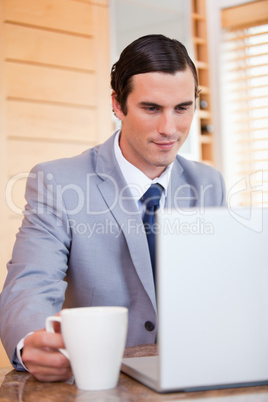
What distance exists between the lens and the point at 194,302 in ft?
2.51

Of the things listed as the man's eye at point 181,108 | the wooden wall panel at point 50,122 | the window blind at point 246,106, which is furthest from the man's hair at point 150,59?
the window blind at point 246,106

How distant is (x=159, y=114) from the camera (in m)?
1.68

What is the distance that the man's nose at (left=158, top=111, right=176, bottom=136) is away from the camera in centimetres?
167

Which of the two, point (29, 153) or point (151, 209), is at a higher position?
point (29, 153)

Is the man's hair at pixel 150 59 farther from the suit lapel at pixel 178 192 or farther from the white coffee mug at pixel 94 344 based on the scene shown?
the white coffee mug at pixel 94 344

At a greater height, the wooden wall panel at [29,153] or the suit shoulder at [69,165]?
the wooden wall panel at [29,153]

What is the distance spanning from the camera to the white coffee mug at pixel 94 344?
77 centimetres

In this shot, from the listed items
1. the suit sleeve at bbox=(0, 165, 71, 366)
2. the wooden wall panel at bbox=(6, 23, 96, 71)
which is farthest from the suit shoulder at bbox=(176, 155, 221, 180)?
the wooden wall panel at bbox=(6, 23, 96, 71)

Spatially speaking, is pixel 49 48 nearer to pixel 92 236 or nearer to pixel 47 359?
pixel 92 236

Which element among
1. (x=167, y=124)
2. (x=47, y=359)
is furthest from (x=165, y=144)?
(x=47, y=359)

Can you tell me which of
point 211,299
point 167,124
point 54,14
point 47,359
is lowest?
point 47,359

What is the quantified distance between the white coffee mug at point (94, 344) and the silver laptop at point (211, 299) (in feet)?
0.22

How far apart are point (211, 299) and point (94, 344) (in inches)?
7.0

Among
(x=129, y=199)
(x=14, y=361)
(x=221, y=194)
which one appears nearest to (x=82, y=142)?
(x=221, y=194)
